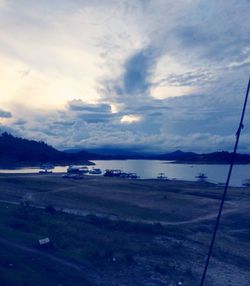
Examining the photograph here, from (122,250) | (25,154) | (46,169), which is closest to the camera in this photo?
(122,250)

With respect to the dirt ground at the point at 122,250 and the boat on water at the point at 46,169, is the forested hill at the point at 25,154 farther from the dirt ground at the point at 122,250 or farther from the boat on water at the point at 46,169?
the dirt ground at the point at 122,250

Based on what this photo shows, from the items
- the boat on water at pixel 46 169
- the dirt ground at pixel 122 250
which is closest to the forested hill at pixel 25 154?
the boat on water at pixel 46 169

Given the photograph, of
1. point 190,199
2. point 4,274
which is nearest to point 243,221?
point 190,199

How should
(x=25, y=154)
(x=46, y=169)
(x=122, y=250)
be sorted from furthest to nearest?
(x=25, y=154) → (x=46, y=169) → (x=122, y=250)

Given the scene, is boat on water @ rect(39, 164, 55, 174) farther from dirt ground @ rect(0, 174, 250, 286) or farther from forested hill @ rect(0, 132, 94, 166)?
dirt ground @ rect(0, 174, 250, 286)

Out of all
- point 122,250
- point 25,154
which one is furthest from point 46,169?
point 122,250

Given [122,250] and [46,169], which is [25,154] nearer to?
[46,169]

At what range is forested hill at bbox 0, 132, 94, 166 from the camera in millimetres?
138312

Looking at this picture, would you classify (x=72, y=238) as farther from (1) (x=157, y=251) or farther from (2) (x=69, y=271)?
(2) (x=69, y=271)

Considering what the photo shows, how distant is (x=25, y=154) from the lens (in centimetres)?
14562

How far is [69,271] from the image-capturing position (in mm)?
15391

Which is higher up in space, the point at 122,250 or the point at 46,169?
the point at 122,250

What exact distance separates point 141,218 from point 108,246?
1415 centimetres

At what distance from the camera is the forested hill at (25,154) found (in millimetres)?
138312
